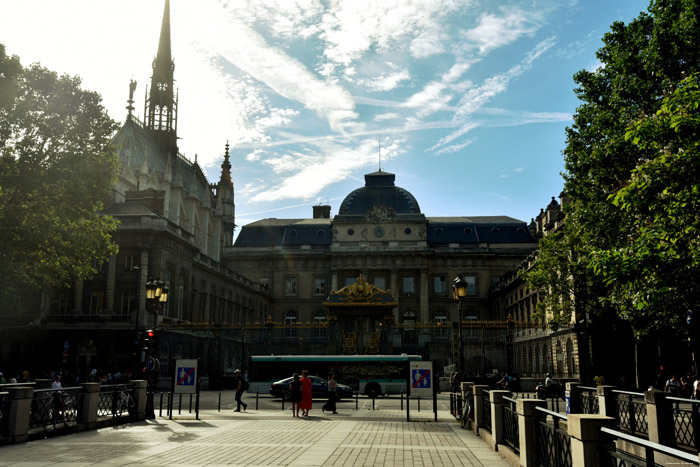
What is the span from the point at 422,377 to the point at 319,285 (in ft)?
186

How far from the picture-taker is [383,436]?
1605cm

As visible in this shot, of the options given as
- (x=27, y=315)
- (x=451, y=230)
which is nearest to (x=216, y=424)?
(x=27, y=315)

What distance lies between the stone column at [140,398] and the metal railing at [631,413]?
1521cm

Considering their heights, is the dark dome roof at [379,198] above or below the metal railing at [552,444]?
above

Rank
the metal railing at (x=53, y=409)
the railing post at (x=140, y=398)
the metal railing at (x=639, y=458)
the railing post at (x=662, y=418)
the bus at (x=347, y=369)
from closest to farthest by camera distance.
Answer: the metal railing at (x=639, y=458), the railing post at (x=662, y=418), the metal railing at (x=53, y=409), the railing post at (x=140, y=398), the bus at (x=347, y=369)

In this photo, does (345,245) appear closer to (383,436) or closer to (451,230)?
(451,230)

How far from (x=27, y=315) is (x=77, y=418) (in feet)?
110

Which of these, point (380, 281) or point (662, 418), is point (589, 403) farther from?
point (380, 281)

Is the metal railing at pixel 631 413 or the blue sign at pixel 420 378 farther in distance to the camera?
the blue sign at pixel 420 378

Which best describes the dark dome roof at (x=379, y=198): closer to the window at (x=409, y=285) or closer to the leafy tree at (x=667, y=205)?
the window at (x=409, y=285)

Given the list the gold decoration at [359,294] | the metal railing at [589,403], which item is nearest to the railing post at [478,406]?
the metal railing at [589,403]

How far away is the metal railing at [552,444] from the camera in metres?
Answer: 8.30

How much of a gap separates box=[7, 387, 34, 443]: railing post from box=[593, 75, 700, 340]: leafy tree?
15.7m

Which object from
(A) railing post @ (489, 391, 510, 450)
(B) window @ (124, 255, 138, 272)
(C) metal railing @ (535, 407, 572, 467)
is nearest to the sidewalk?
(A) railing post @ (489, 391, 510, 450)
